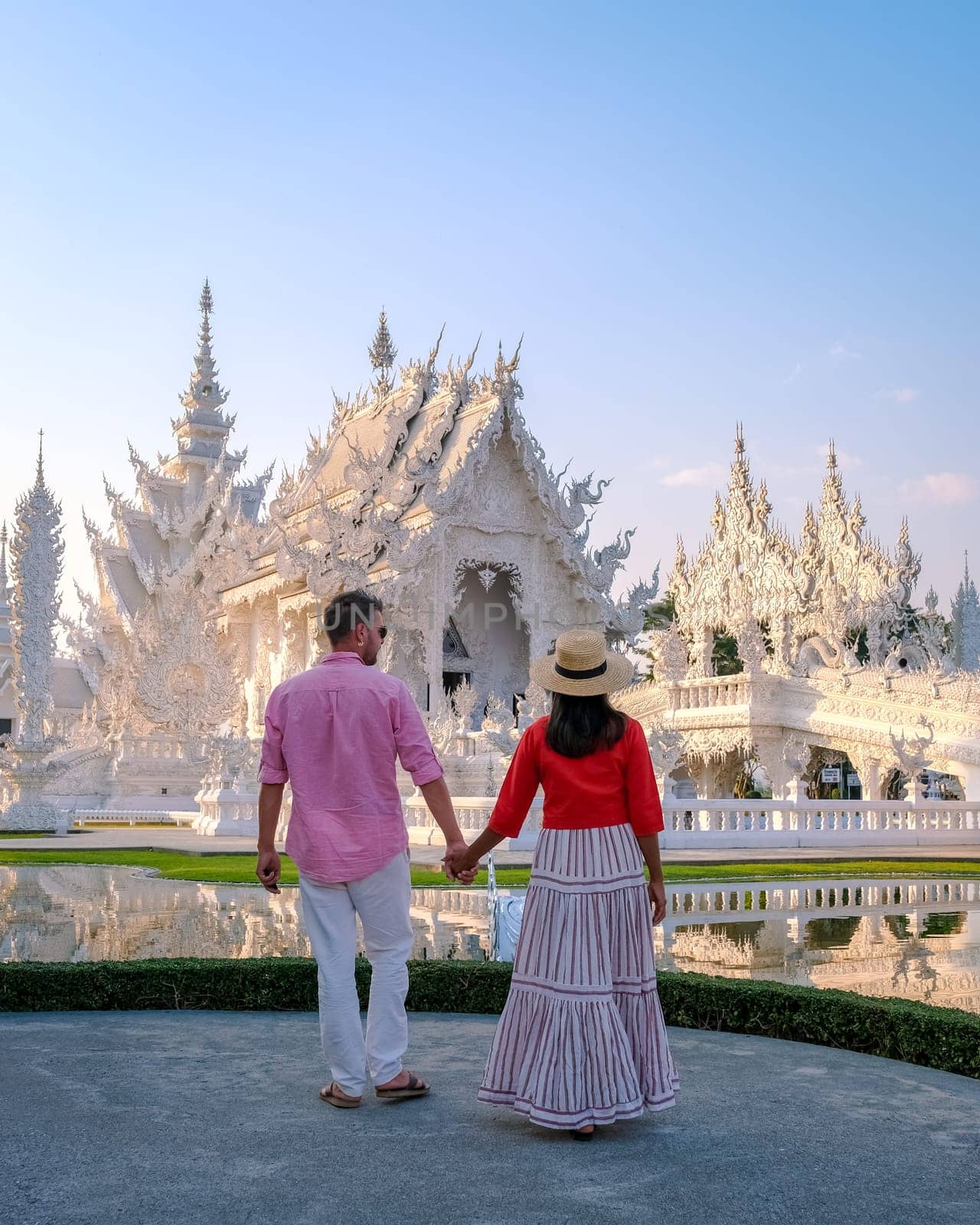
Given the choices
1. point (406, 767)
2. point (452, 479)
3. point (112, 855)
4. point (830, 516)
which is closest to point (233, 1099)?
point (406, 767)

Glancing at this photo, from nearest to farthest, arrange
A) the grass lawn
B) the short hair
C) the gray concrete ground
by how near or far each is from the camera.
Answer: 1. the gray concrete ground
2. the short hair
3. the grass lawn

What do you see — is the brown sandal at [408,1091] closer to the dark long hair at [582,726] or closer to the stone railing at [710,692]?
the dark long hair at [582,726]

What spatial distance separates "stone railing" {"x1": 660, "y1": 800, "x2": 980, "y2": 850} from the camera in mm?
17375

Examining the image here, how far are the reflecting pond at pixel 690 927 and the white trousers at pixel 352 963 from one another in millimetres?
2720

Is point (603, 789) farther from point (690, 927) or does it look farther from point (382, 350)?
point (382, 350)

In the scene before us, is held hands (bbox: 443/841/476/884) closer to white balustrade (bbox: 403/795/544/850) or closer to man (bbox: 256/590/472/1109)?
man (bbox: 256/590/472/1109)

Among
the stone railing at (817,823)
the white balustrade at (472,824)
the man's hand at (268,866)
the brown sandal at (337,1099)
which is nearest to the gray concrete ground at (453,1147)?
the brown sandal at (337,1099)

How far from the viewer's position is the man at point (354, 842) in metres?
4.01

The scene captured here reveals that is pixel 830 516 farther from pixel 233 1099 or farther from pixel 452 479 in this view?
pixel 233 1099

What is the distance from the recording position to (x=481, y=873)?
1379cm

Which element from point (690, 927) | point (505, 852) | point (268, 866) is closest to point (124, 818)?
point (505, 852)

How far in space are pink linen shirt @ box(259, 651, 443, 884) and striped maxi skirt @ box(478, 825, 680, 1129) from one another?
0.48 meters

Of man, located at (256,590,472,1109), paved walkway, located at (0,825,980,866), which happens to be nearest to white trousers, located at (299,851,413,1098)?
man, located at (256,590,472,1109)

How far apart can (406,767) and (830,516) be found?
37680 mm
